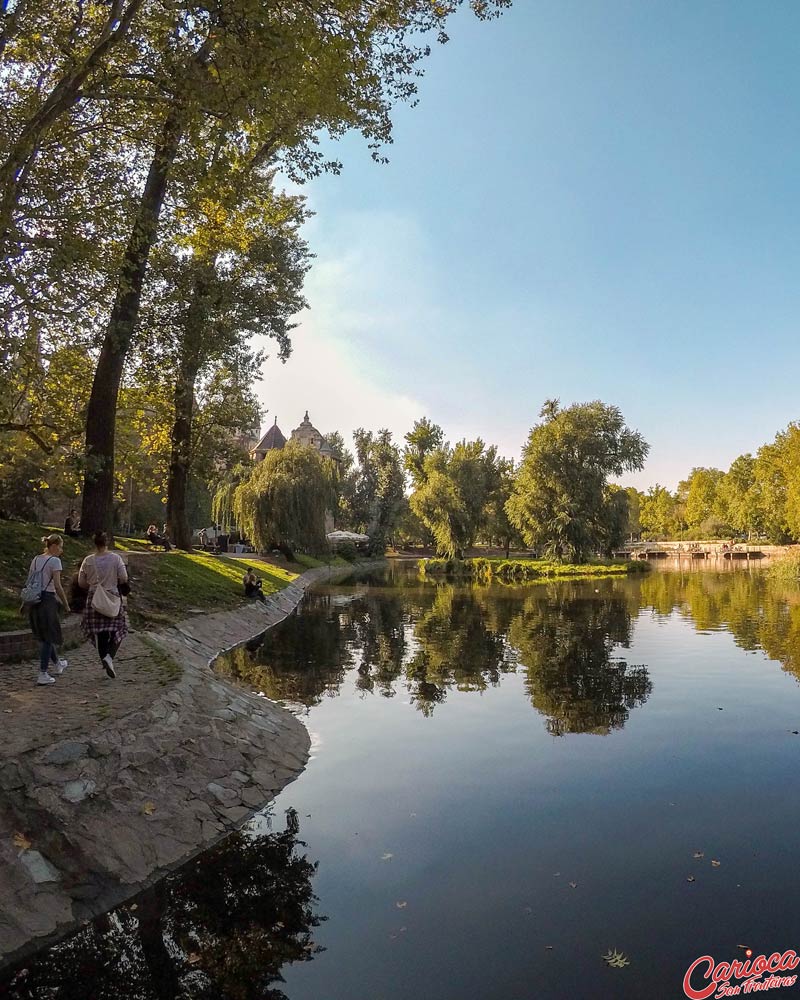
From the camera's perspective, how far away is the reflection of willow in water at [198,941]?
4.95m

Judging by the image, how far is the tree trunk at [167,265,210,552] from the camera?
2233cm

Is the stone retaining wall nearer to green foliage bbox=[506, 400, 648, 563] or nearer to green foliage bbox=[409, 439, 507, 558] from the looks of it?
green foliage bbox=[506, 400, 648, 563]

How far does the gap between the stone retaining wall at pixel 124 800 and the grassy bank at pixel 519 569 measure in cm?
4612

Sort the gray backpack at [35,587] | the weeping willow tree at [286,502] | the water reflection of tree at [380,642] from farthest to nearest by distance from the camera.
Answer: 1. the weeping willow tree at [286,502]
2. the water reflection of tree at [380,642]
3. the gray backpack at [35,587]

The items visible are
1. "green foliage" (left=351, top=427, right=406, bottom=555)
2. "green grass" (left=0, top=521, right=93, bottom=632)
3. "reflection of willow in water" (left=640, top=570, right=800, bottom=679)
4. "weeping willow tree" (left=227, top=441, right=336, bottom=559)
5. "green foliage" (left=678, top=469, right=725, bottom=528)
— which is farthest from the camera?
"green foliage" (left=678, top=469, right=725, bottom=528)

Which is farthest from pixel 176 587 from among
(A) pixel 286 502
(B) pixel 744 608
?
(B) pixel 744 608

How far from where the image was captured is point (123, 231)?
14.6 metres

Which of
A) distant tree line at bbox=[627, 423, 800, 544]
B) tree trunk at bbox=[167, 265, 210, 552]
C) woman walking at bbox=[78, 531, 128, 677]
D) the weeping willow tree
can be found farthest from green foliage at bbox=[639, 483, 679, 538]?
woman walking at bbox=[78, 531, 128, 677]

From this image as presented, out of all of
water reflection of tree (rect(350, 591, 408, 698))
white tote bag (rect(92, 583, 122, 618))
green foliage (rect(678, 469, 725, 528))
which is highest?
green foliage (rect(678, 469, 725, 528))

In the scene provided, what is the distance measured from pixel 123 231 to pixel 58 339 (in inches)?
167

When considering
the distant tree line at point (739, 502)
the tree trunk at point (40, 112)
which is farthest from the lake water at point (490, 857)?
the distant tree line at point (739, 502)

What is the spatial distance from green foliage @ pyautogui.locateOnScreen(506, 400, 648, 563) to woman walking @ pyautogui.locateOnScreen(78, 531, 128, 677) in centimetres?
5248

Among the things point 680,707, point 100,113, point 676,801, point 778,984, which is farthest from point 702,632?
→ point 100,113

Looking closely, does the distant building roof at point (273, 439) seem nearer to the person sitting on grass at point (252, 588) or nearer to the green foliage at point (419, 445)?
the green foliage at point (419, 445)
